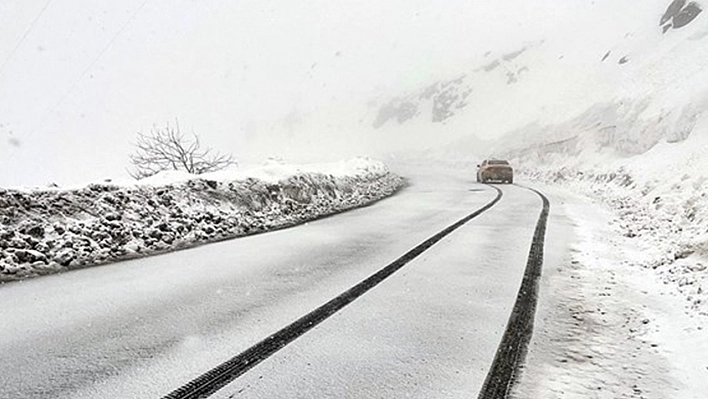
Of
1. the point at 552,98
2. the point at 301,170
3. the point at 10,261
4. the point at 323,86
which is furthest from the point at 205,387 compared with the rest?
the point at 323,86

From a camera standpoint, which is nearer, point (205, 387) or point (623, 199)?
point (205, 387)

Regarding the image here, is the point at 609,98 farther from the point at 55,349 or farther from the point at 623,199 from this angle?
the point at 55,349

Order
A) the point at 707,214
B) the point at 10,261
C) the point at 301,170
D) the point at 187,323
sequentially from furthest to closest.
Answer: the point at 301,170 → the point at 707,214 → the point at 10,261 → the point at 187,323

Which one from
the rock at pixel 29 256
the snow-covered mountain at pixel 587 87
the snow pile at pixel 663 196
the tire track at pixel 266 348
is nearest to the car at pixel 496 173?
the snow pile at pixel 663 196

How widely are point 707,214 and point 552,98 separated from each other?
44838mm

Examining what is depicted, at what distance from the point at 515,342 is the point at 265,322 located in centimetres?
226

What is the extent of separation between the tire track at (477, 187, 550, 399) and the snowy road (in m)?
0.08

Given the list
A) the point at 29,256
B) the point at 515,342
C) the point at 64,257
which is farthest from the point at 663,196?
the point at 29,256

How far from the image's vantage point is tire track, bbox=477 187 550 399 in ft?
10.7

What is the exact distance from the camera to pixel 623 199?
15773 mm

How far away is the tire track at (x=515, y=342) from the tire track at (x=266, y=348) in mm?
1647

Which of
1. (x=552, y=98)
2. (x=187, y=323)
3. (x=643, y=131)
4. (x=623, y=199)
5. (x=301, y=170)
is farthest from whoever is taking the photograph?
(x=552, y=98)

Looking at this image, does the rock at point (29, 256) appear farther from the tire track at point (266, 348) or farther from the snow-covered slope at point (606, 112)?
the snow-covered slope at point (606, 112)

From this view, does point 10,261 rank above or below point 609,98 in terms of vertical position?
below
